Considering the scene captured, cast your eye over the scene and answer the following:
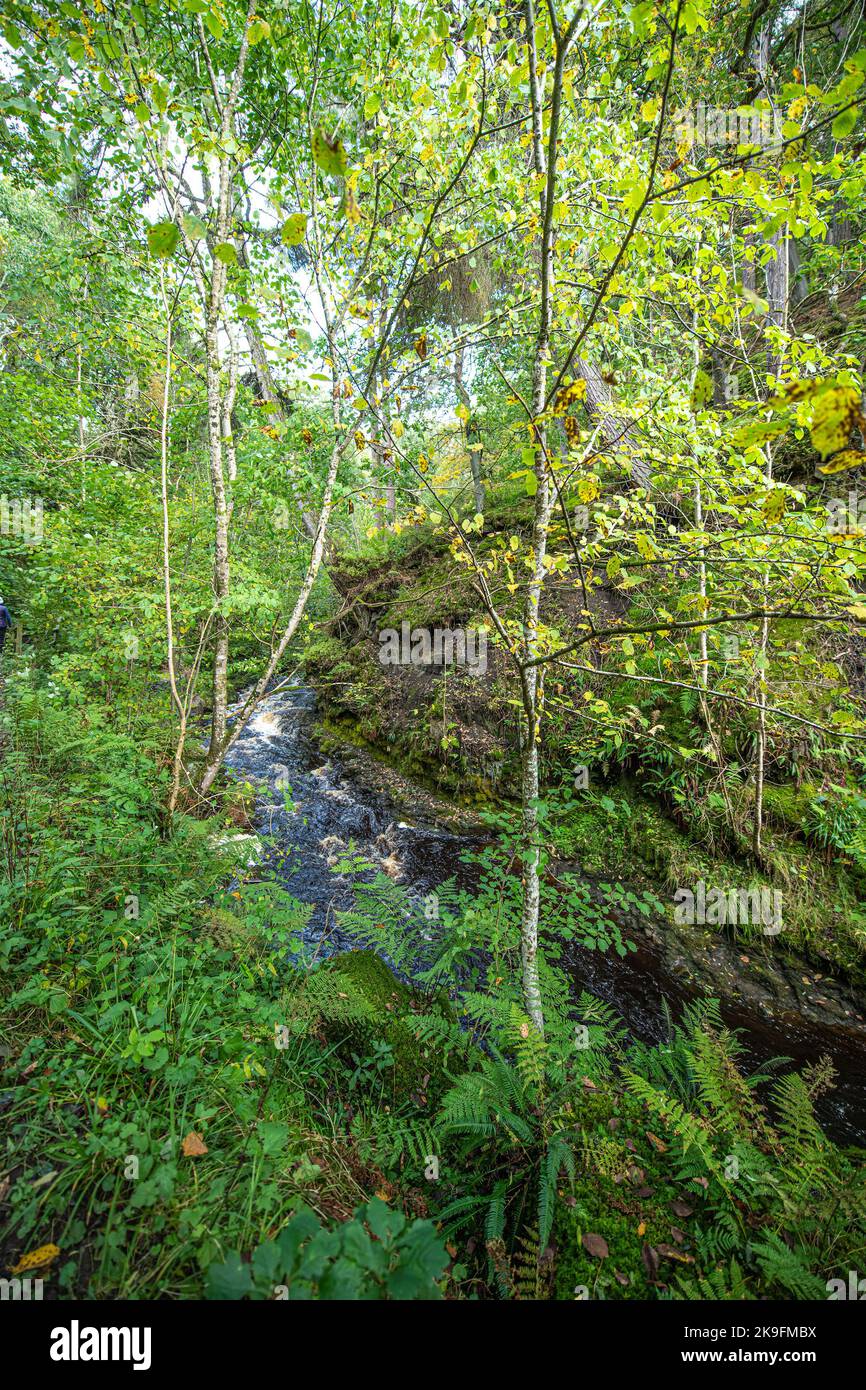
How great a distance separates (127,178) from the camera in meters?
5.09

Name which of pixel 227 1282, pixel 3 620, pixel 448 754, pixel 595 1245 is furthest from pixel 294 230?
pixel 3 620

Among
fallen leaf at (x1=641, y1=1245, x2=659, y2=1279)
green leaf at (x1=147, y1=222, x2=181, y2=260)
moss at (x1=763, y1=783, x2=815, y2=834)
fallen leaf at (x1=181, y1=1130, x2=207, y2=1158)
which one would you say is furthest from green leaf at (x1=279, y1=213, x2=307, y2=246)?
moss at (x1=763, y1=783, x2=815, y2=834)

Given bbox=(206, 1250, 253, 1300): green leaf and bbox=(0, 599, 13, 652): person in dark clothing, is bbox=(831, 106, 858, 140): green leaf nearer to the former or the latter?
bbox=(206, 1250, 253, 1300): green leaf

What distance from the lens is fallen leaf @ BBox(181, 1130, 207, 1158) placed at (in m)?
1.82

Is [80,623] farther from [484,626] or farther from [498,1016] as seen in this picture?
[498,1016]

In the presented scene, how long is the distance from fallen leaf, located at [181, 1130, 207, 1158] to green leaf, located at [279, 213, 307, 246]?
320 centimetres

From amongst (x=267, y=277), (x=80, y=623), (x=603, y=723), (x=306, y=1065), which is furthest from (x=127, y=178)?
(x=306, y=1065)

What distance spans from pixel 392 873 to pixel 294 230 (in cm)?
577

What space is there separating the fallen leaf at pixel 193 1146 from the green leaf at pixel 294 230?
3205 millimetres

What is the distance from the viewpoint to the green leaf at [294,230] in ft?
4.85

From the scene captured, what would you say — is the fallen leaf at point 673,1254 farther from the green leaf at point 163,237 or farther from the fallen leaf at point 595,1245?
the green leaf at point 163,237

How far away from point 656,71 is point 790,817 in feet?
18.7

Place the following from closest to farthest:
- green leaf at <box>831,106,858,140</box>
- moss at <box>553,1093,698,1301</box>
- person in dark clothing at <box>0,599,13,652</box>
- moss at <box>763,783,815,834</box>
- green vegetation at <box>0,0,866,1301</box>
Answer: green leaf at <box>831,106,858,140</box> < green vegetation at <box>0,0,866,1301</box> < moss at <box>553,1093,698,1301</box> < moss at <box>763,783,815,834</box> < person in dark clothing at <box>0,599,13,652</box>

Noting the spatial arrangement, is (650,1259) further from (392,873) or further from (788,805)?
(788,805)
